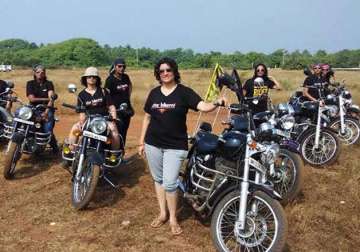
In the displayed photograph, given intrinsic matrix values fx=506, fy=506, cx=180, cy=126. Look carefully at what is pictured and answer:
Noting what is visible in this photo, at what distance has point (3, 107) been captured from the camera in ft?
29.7

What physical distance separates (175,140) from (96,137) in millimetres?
1394

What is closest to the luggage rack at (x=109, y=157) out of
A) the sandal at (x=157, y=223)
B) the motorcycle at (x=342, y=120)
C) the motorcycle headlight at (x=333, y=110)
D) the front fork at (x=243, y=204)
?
the sandal at (x=157, y=223)

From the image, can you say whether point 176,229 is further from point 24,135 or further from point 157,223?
point 24,135

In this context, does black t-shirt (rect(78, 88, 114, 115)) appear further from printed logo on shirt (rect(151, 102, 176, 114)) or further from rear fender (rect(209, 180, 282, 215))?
rear fender (rect(209, 180, 282, 215))

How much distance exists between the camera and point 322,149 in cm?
809

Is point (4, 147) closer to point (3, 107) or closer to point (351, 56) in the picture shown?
point (3, 107)

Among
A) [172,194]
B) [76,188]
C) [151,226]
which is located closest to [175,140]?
[172,194]

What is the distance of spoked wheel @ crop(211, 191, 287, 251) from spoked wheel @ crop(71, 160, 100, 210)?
5.80 feet

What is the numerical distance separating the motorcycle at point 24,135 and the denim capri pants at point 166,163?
2722 mm

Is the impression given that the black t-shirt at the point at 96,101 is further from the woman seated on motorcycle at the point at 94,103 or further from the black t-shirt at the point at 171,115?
the black t-shirt at the point at 171,115

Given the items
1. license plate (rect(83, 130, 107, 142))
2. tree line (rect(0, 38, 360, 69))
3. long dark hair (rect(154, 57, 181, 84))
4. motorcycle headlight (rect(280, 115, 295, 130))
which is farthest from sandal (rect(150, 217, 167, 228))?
tree line (rect(0, 38, 360, 69))

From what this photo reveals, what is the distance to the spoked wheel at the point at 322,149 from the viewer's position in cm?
799

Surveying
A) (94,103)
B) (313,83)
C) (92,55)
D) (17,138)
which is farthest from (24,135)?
(92,55)

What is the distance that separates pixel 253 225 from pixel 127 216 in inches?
77.2
